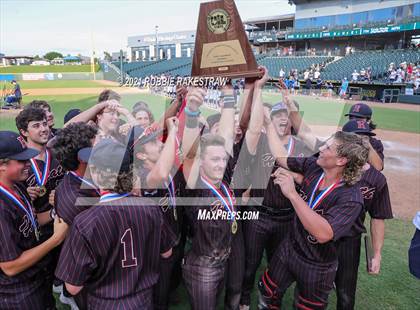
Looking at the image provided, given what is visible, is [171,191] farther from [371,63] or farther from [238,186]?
[371,63]

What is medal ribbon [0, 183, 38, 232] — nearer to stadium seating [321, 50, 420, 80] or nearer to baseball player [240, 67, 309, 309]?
baseball player [240, 67, 309, 309]

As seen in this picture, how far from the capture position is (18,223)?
2.39 m

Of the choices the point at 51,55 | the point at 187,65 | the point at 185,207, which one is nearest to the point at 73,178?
the point at 185,207

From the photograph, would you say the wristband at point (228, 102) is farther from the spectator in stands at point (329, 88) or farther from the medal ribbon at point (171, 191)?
the spectator in stands at point (329, 88)

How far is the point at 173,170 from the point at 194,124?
19.7 inches

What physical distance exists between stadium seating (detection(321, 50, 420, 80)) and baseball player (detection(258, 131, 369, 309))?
96.6 feet

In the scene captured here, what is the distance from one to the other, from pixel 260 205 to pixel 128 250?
1.75 meters

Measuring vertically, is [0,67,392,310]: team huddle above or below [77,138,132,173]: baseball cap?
below


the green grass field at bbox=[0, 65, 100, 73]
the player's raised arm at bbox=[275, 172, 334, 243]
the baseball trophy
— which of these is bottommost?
the player's raised arm at bbox=[275, 172, 334, 243]

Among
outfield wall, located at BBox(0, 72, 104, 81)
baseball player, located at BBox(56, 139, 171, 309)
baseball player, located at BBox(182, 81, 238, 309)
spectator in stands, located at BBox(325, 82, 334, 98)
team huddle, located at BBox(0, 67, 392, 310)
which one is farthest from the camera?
outfield wall, located at BBox(0, 72, 104, 81)

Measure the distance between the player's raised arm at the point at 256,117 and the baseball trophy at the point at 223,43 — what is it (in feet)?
0.81

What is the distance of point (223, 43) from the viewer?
9.61 ft

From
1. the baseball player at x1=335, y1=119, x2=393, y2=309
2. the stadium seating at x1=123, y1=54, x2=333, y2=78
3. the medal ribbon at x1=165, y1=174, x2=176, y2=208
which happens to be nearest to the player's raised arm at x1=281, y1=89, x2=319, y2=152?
the baseball player at x1=335, y1=119, x2=393, y2=309

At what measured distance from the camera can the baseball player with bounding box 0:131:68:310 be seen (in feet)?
7.48
